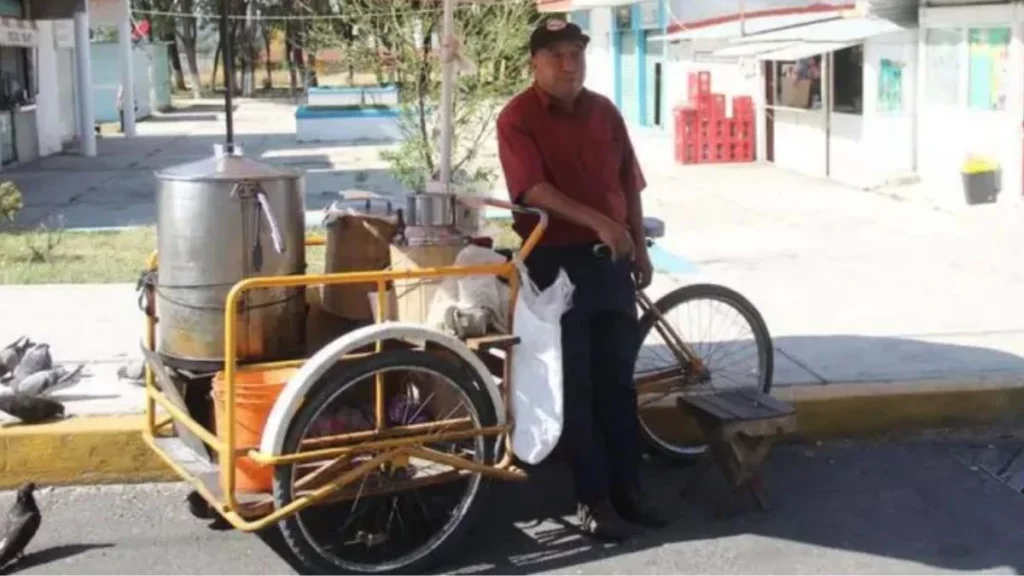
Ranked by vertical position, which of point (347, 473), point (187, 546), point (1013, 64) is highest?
point (1013, 64)

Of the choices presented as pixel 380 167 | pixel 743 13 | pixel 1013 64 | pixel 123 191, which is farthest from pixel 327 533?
pixel 743 13

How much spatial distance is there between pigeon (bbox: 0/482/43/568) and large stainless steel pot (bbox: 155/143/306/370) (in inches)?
27.8

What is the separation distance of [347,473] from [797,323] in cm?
421

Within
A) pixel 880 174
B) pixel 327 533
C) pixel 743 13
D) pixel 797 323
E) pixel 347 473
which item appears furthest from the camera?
pixel 743 13

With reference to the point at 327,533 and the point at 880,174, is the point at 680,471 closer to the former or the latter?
the point at 327,533

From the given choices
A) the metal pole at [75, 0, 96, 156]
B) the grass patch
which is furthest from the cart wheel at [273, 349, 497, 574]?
the metal pole at [75, 0, 96, 156]

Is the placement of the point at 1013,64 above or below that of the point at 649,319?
above

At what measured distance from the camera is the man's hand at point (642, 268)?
17.5 ft

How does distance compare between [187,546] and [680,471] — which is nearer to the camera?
[187,546]

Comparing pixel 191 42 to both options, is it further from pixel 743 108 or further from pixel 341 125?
pixel 743 108

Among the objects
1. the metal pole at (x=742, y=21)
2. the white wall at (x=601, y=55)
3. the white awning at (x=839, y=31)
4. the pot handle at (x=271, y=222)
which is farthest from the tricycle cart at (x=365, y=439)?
the white wall at (x=601, y=55)

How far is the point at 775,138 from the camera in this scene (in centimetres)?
2062

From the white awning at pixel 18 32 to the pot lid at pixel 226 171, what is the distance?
18.1 metres

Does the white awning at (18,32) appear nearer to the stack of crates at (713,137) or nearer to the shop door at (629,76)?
the stack of crates at (713,137)
